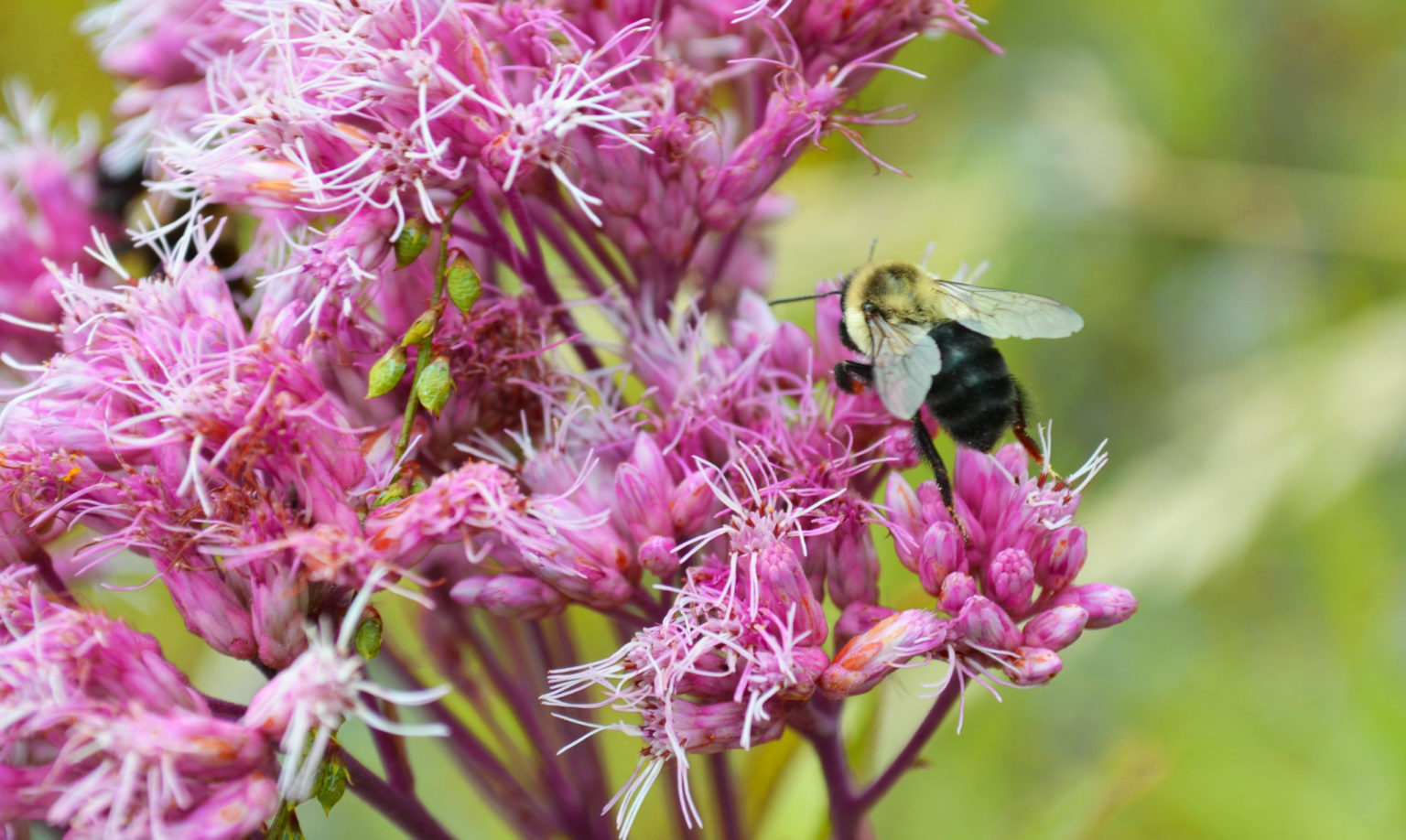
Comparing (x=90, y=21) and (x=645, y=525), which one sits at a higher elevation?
(x=90, y=21)

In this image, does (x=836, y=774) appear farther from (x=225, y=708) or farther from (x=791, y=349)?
(x=225, y=708)

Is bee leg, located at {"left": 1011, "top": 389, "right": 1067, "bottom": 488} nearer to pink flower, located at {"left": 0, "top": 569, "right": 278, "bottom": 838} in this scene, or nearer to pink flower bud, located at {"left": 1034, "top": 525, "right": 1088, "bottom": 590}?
pink flower bud, located at {"left": 1034, "top": 525, "right": 1088, "bottom": 590}

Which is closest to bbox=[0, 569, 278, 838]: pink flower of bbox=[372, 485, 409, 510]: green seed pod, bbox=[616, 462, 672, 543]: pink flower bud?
bbox=[372, 485, 409, 510]: green seed pod

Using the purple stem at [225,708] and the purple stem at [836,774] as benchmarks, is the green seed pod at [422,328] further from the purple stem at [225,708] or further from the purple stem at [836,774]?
the purple stem at [836,774]

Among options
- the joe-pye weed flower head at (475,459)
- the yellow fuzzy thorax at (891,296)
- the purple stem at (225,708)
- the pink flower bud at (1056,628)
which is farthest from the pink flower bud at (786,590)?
the purple stem at (225,708)

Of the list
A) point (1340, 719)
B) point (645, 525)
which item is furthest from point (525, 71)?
point (1340, 719)

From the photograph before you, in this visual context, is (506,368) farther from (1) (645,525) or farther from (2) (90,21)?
(2) (90,21)

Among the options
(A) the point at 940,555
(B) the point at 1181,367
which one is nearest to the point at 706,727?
(A) the point at 940,555
